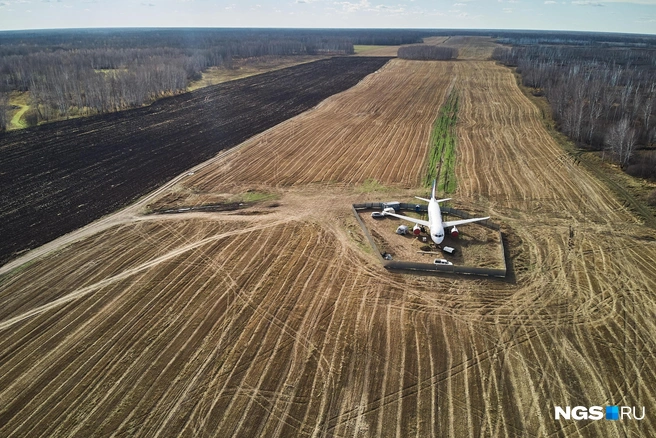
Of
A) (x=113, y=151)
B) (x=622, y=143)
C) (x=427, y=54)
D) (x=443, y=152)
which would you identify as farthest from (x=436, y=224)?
(x=427, y=54)

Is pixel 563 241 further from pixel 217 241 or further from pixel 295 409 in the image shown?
pixel 217 241

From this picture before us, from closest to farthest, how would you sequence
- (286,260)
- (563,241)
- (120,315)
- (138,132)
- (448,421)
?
(448,421), (120,315), (286,260), (563,241), (138,132)

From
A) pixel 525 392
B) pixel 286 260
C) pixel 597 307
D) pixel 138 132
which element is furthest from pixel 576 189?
pixel 138 132

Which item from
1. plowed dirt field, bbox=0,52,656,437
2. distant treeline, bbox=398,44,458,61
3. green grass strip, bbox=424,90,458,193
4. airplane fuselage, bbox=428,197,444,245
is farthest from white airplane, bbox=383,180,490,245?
distant treeline, bbox=398,44,458,61

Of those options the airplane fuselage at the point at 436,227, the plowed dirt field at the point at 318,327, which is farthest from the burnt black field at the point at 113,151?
the airplane fuselage at the point at 436,227

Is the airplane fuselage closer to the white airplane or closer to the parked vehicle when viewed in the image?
the white airplane

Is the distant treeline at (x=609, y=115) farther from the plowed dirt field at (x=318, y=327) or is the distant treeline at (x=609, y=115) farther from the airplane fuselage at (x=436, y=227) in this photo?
the airplane fuselage at (x=436, y=227)

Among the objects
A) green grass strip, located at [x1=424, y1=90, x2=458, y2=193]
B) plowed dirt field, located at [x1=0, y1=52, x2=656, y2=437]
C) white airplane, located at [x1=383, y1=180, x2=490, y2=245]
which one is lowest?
plowed dirt field, located at [x1=0, y1=52, x2=656, y2=437]
